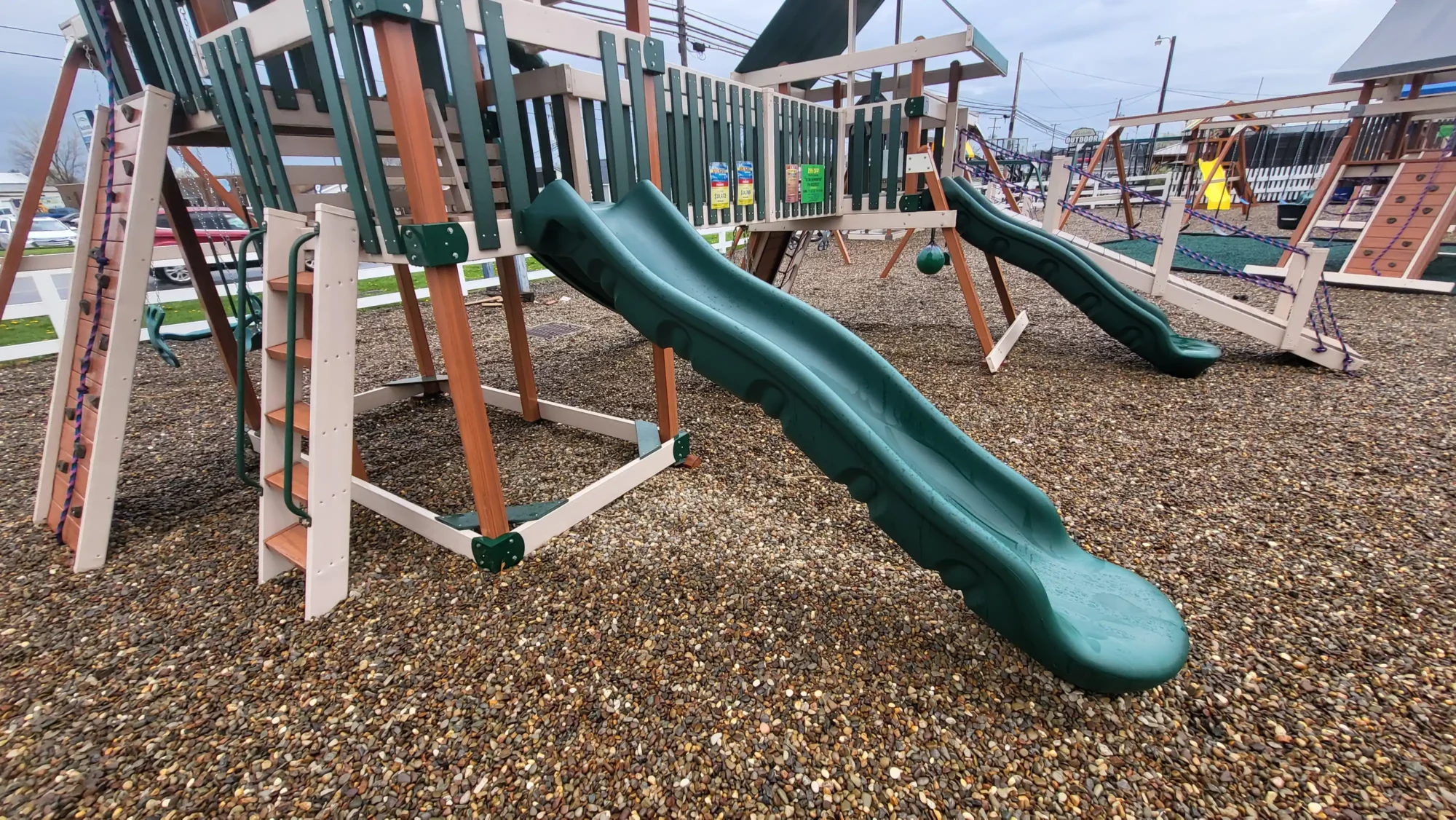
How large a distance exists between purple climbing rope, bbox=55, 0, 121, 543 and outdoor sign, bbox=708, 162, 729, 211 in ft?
8.25

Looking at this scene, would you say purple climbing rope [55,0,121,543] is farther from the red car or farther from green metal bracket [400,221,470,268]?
the red car

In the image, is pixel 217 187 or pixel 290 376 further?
pixel 217 187

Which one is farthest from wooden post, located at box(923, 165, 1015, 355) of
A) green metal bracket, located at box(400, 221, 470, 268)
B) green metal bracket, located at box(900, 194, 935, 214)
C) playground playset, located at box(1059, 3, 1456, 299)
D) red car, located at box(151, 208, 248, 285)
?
red car, located at box(151, 208, 248, 285)

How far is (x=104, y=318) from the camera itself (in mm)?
2305

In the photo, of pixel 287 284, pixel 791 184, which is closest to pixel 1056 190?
pixel 791 184

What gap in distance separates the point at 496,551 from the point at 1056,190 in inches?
205

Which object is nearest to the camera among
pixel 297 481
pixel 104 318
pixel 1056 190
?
pixel 297 481

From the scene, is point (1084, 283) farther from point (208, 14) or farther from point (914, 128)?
point (208, 14)

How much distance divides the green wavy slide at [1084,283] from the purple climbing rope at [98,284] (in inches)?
191

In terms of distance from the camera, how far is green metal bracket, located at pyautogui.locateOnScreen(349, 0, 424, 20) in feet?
5.28

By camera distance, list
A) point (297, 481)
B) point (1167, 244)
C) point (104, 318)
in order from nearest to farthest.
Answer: point (297, 481)
point (104, 318)
point (1167, 244)

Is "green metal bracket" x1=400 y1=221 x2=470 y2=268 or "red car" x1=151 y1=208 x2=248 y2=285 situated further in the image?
"red car" x1=151 y1=208 x2=248 y2=285

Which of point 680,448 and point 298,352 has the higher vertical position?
point 298,352

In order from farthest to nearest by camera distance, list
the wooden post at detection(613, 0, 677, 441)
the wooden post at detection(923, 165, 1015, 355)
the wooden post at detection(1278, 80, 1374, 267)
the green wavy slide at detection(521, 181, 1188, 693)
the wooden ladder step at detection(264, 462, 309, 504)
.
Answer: the wooden post at detection(1278, 80, 1374, 267) → the wooden post at detection(923, 165, 1015, 355) → the wooden post at detection(613, 0, 677, 441) → the wooden ladder step at detection(264, 462, 309, 504) → the green wavy slide at detection(521, 181, 1188, 693)
